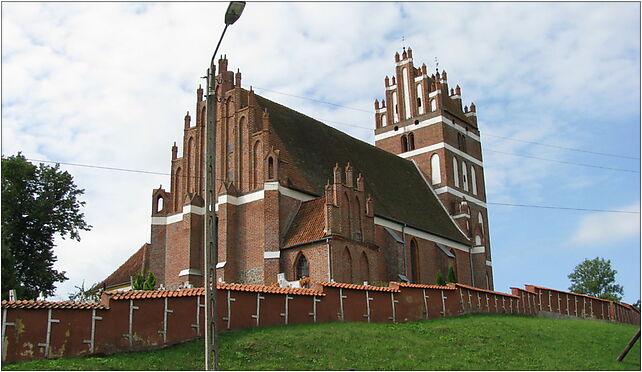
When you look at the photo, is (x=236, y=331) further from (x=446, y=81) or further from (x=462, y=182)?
(x=446, y=81)

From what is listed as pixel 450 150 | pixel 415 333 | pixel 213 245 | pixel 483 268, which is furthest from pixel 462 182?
pixel 213 245

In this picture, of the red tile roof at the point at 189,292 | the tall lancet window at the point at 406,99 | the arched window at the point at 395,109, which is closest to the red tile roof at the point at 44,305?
the red tile roof at the point at 189,292

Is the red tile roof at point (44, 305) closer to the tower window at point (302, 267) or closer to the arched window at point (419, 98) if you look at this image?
the tower window at point (302, 267)

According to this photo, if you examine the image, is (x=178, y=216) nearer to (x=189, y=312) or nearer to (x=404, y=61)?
(x=189, y=312)

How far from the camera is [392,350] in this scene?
21609 millimetres

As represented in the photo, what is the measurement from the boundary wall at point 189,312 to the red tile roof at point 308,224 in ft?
22.3

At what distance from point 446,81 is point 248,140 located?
26520 millimetres

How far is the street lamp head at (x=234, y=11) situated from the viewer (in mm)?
14008

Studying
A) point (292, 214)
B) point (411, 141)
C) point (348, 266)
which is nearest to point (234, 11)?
point (348, 266)

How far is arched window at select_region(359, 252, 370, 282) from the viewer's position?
115ft

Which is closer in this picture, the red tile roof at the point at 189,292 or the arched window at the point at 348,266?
the red tile roof at the point at 189,292

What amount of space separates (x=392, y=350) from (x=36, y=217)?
2111 cm

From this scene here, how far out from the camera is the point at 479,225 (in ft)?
173

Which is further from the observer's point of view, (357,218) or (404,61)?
(404,61)
